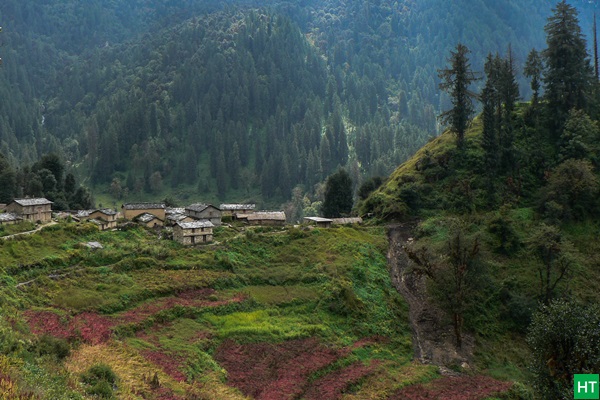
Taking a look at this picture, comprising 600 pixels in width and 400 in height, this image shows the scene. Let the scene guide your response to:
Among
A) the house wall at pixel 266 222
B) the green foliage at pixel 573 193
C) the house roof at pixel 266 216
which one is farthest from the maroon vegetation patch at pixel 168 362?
the green foliage at pixel 573 193

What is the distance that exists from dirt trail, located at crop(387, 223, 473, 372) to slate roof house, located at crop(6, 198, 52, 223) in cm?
5929

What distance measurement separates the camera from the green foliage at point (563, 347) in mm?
38875

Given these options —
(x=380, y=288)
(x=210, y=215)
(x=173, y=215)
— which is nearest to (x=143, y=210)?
(x=173, y=215)

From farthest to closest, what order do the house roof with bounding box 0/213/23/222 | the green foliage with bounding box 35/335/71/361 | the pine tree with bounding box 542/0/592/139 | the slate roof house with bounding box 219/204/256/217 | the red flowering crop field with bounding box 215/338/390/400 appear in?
1. the slate roof house with bounding box 219/204/256/217
2. the pine tree with bounding box 542/0/592/139
3. the house roof with bounding box 0/213/23/222
4. the red flowering crop field with bounding box 215/338/390/400
5. the green foliage with bounding box 35/335/71/361

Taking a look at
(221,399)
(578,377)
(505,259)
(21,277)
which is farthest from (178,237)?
(578,377)

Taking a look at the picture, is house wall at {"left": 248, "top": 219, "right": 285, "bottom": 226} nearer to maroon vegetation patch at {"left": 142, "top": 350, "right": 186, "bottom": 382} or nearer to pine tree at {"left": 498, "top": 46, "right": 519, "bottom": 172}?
pine tree at {"left": 498, "top": 46, "right": 519, "bottom": 172}

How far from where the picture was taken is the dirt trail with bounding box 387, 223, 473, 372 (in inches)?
2245

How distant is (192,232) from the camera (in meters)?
77.4

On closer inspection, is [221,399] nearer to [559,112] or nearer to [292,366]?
[292,366]

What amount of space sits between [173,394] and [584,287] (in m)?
57.5

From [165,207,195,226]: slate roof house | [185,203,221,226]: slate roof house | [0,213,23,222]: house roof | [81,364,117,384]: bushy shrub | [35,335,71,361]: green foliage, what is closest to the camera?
[81,364,117,384]: bushy shrub

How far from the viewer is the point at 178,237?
7819 centimetres

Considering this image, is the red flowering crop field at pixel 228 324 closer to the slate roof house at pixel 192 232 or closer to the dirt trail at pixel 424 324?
the dirt trail at pixel 424 324

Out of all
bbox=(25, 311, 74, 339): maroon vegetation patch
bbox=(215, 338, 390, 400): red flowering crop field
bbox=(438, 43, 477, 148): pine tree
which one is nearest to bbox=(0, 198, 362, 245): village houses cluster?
bbox=(438, 43, 477, 148): pine tree
